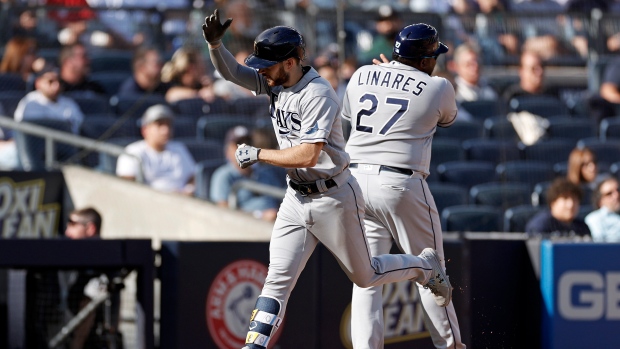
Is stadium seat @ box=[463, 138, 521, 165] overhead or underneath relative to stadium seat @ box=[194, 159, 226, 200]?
overhead

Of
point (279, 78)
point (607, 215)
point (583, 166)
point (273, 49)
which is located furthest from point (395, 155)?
point (583, 166)

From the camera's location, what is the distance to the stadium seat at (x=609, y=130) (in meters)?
11.4

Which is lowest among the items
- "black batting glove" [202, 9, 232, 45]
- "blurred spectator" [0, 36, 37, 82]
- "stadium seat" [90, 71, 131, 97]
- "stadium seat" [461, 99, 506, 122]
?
"black batting glove" [202, 9, 232, 45]

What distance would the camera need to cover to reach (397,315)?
7.40 meters

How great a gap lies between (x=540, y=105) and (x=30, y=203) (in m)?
5.45

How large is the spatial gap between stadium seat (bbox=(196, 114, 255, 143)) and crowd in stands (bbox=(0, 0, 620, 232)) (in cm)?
1

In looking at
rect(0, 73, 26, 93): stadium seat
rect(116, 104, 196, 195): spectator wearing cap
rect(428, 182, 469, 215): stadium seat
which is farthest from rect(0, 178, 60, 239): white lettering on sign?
rect(428, 182, 469, 215): stadium seat

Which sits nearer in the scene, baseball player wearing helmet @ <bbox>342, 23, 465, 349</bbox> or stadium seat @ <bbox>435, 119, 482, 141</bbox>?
baseball player wearing helmet @ <bbox>342, 23, 465, 349</bbox>

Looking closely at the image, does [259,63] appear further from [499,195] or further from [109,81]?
[109,81]

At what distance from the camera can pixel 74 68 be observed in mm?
10227

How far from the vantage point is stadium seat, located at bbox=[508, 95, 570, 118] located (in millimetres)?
11383

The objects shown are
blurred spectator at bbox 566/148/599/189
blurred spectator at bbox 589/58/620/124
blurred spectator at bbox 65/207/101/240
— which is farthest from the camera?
blurred spectator at bbox 589/58/620/124

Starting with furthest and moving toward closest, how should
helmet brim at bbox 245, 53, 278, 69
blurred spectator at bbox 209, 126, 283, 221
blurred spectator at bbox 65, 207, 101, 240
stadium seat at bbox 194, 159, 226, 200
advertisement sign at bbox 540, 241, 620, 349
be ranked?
1. stadium seat at bbox 194, 159, 226, 200
2. blurred spectator at bbox 209, 126, 283, 221
3. blurred spectator at bbox 65, 207, 101, 240
4. advertisement sign at bbox 540, 241, 620, 349
5. helmet brim at bbox 245, 53, 278, 69

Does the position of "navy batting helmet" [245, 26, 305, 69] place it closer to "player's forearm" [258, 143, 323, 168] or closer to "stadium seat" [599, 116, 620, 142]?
"player's forearm" [258, 143, 323, 168]
